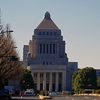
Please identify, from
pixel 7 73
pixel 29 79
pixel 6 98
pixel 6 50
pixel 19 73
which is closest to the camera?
pixel 6 98

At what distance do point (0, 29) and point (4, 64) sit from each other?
15357mm

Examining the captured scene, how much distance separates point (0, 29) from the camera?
276 ft

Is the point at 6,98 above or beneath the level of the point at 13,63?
beneath

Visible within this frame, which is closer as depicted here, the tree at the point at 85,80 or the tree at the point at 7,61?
the tree at the point at 7,61

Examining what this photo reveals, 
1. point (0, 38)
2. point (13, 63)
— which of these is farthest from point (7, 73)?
point (0, 38)

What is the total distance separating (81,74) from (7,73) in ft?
234

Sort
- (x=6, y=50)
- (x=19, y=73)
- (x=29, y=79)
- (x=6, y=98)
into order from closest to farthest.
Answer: (x=6, y=98) → (x=6, y=50) → (x=19, y=73) → (x=29, y=79)

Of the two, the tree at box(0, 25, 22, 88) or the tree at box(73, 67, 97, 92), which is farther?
the tree at box(73, 67, 97, 92)

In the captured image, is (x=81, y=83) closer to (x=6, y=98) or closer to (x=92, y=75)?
(x=92, y=75)

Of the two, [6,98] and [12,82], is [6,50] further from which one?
[6,98]

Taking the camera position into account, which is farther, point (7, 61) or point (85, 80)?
point (85, 80)

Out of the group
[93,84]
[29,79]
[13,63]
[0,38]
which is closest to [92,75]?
[93,84]

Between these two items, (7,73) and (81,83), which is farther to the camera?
(81,83)

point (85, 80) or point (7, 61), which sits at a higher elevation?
point (85, 80)
